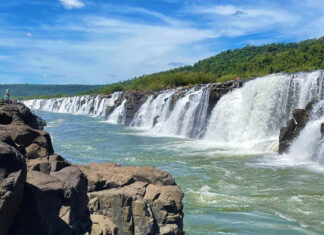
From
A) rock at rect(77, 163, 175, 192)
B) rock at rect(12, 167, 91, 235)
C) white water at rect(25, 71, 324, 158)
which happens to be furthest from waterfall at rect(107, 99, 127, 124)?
rock at rect(12, 167, 91, 235)

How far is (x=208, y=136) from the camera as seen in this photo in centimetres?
2473

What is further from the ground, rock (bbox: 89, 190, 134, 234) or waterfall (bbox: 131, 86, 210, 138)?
waterfall (bbox: 131, 86, 210, 138)

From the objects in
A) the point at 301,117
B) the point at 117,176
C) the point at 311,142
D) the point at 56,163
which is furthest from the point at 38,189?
the point at 301,117

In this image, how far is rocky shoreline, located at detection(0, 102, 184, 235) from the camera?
4.04 meters

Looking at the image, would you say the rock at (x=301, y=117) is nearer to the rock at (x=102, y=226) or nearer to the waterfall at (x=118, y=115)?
the rock at (x=102, y=226)

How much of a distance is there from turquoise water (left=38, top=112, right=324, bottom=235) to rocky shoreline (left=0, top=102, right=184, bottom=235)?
1337mm

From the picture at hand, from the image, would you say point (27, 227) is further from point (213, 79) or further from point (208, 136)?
point (213, 79)

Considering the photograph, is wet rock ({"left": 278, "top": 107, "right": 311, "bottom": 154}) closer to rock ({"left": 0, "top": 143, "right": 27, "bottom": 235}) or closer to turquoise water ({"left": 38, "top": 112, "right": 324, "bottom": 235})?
turquoise water ({"left": 38, "top": 112, "right": 324, "bottom": 235})

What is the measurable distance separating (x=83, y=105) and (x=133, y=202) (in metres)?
69.9

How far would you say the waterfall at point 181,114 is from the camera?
26.8 m

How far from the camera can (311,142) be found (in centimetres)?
1548

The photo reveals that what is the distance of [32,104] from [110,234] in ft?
347

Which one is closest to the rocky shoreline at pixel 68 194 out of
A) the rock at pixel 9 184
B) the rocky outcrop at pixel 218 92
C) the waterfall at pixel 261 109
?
the rock at pixel 9 184

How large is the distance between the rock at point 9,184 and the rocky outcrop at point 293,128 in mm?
14192
